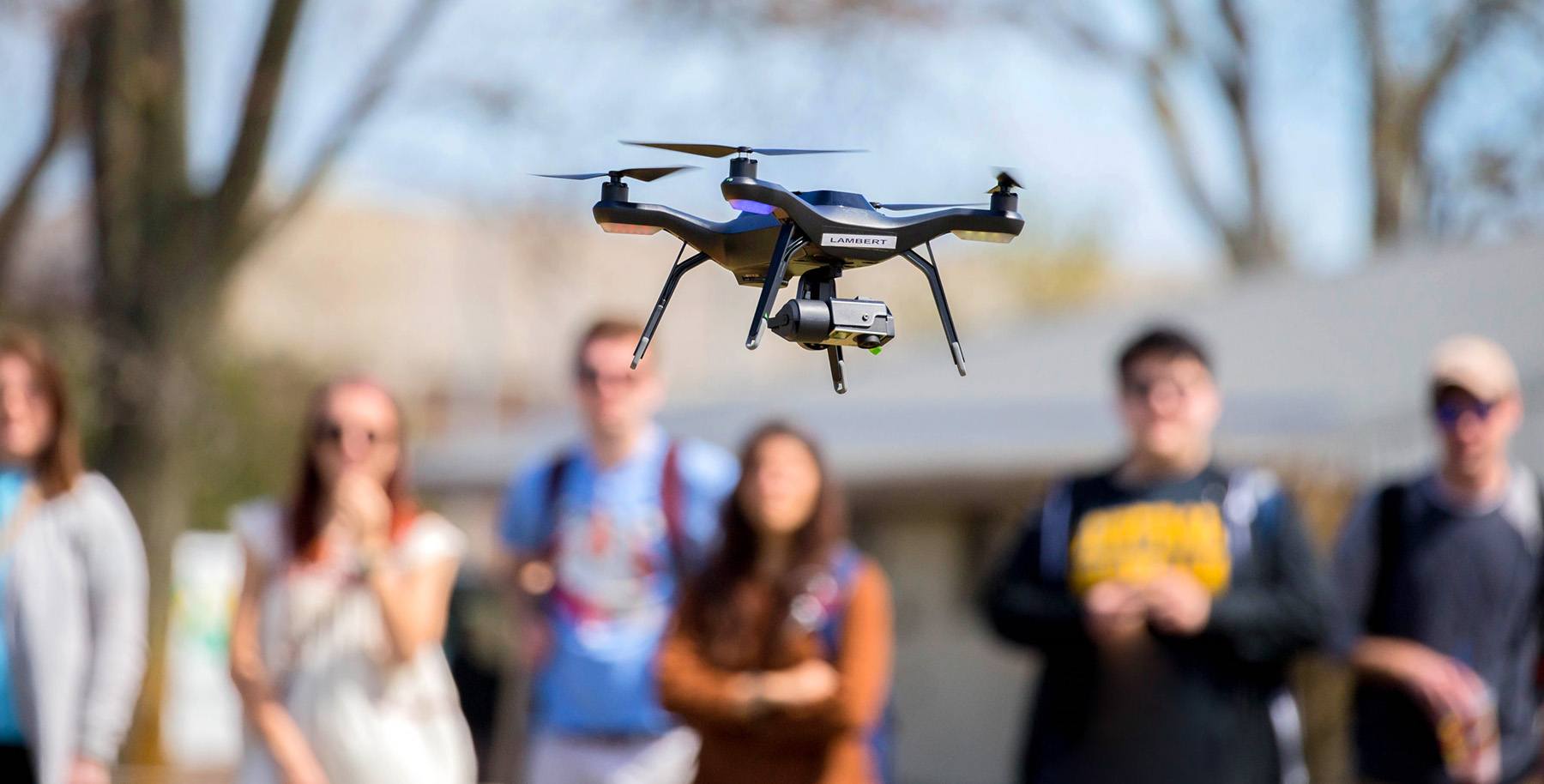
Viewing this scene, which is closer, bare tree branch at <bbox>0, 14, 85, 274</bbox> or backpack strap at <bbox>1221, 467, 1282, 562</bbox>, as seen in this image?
backpack strap at <bbox>1221, 467, 1282, 562</bbox>

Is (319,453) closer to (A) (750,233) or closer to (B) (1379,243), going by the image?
(A) (750,233)

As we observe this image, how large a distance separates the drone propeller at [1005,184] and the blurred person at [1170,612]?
131 inches

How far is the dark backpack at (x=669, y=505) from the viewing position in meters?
5.54

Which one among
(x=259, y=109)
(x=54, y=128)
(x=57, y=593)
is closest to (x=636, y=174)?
(x=57, y=593)

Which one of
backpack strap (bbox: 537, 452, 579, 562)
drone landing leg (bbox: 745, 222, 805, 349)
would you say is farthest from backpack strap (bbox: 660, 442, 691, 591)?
drone landing leg (bbox: 745, 222, 805, 349)

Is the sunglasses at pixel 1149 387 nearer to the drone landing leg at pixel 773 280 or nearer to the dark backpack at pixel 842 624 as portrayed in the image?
the dark backpack at pixel 842 624

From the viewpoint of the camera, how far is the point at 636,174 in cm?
188

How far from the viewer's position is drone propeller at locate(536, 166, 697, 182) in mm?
1861

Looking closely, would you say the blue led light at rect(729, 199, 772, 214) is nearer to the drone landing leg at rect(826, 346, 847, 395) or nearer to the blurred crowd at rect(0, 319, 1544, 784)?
the drone landing leg at rect(826, 346, 847, 395)

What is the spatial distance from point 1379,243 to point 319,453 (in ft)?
48.7

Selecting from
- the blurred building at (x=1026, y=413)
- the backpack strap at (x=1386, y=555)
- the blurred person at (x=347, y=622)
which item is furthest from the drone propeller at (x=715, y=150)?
the blurred building at (x=1026, y=413)

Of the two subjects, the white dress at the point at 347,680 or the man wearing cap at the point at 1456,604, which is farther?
the man wearing cap at the point at 1456,604

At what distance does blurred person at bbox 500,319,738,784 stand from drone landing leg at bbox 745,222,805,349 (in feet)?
11.8

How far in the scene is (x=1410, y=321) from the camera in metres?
12.5
